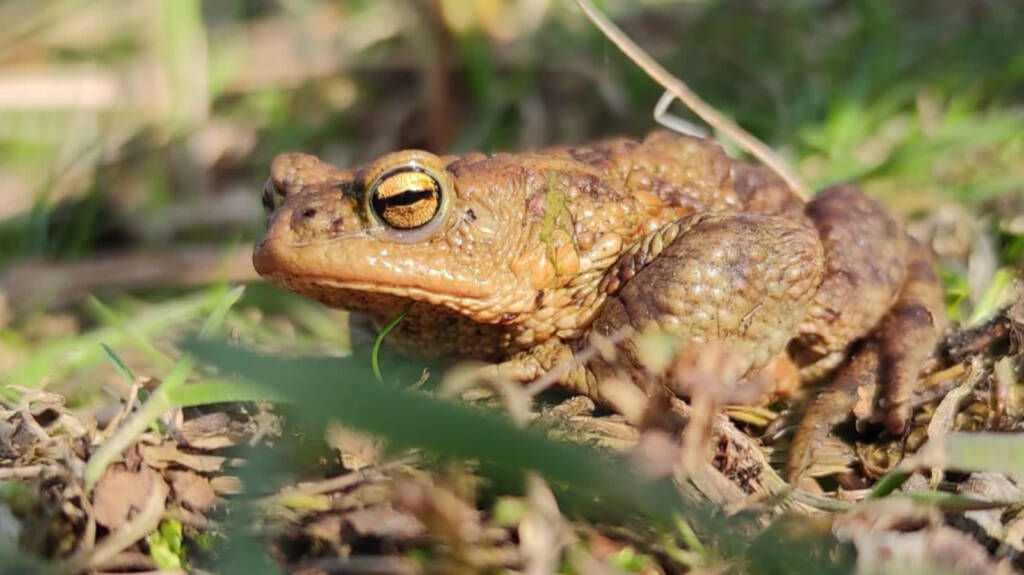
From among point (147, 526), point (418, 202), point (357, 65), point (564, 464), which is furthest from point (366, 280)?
point (357, 65)

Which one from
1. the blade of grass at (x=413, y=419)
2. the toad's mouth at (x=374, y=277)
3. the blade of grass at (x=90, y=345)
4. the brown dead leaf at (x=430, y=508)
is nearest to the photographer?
the blade of grass at (x=413, y=419)

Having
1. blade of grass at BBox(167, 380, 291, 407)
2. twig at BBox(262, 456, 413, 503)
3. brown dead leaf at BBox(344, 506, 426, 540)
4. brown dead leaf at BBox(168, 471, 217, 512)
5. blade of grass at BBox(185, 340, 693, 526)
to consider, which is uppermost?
blade of grass at BBox(185, 340, 693, 526)

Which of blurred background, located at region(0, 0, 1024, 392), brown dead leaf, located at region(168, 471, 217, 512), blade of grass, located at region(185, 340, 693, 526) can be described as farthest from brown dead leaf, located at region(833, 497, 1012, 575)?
blurred background, located at region(0, 0, 1024, 392)

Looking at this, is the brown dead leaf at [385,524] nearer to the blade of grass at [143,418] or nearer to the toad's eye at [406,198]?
the blade of grass at [143,418]

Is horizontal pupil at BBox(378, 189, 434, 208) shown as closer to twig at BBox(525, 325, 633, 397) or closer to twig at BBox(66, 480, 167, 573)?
twig at BBox(525, 325, 633, 397)

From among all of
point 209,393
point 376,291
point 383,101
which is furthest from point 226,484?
point 383,101

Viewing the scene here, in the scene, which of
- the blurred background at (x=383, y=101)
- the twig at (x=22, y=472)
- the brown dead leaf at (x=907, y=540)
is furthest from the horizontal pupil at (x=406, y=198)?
the blurred background at (x=383, y=101)
